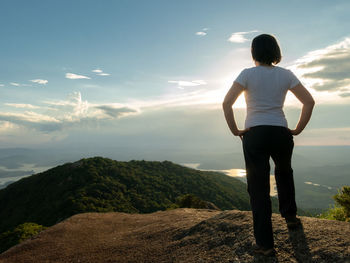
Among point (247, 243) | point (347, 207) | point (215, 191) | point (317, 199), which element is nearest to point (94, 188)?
point (215, 191)

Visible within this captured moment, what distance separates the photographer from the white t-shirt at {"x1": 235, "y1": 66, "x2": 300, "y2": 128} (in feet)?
12.5

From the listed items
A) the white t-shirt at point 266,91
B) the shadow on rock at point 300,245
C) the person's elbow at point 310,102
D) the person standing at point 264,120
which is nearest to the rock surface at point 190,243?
the shadow on rock at point 300,245

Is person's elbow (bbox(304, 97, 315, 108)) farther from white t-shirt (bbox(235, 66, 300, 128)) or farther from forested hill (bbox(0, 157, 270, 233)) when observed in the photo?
forested hill (bbox(0, 157, 270, 233))

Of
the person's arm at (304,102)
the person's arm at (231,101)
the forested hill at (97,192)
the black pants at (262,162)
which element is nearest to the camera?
the black pants at (262,162)

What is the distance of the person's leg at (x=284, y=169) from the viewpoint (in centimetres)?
379

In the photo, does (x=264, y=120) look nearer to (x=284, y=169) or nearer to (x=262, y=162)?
(x=262, y=162)

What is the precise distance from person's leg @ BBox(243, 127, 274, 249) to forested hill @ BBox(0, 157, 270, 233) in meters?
27.3

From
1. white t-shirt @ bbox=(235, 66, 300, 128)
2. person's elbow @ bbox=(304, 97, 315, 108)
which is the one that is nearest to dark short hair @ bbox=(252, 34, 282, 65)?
white t-shirt @ bbox=(235, 66, 300, 128)

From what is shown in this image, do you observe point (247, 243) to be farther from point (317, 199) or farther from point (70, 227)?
point (317, 199)

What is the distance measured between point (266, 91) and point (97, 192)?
1471 inches

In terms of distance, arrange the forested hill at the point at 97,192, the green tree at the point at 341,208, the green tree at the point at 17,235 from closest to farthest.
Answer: the green tree at the point at 341,208 < the green tree at the point at 17,235 < the forested hill at the point at 97,192

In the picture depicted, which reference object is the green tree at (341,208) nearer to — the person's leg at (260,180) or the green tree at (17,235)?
the person's leg at (260,180)

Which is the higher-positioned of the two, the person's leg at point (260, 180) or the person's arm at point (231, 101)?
the person's arm at point (231, 101)

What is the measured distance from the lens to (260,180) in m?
3.77
